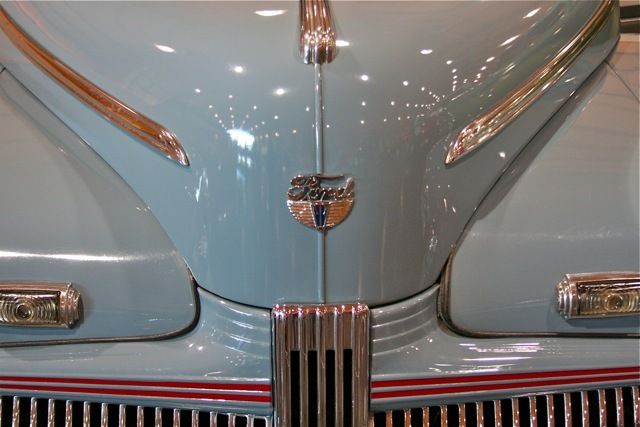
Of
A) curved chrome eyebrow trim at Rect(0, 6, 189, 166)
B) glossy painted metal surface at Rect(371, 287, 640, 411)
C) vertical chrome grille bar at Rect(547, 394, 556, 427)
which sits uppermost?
curved chrome eyebrow trim at Rect(0, 6, 189, 166)

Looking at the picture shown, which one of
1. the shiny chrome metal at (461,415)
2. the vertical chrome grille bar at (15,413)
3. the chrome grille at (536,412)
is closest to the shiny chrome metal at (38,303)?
the vertical chrome grille bar at (15,413)

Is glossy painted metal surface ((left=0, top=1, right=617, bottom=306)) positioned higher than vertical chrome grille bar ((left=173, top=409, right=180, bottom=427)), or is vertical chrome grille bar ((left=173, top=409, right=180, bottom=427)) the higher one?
glossy painted metal surface ((left=0, top=1, right=617, bottom=306))

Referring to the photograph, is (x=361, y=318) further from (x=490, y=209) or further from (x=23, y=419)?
(x=23, y=419)

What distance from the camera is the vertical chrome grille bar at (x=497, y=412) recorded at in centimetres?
120

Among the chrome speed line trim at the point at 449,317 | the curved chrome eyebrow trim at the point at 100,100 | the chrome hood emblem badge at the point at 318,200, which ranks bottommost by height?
the chrome speed line trim at the point at 449,317

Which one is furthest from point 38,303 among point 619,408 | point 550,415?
point 619,408

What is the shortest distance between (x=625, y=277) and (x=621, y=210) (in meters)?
0.11

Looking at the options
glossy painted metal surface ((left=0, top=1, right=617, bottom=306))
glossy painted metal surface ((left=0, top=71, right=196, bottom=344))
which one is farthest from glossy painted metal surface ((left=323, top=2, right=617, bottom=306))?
glossy painted metal surface ((left=0, top=71, right=196, bottom=344))

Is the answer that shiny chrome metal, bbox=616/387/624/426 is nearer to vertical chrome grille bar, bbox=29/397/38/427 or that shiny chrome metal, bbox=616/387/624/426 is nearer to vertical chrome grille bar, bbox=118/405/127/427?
vertical chrome grille bar, bbox=118/405/127/427

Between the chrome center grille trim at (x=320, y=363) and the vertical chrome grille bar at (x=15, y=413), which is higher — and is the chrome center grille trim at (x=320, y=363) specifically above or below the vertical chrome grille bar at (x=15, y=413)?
above

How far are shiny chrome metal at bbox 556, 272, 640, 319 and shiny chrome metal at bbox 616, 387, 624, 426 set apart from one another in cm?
13

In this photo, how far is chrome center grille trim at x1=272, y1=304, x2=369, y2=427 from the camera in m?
1.14

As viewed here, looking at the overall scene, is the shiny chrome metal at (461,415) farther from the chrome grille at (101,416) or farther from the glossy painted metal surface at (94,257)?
the glossy painted metal surface at (94,257)

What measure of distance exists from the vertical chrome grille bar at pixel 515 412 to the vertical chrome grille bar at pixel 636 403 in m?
0.20
